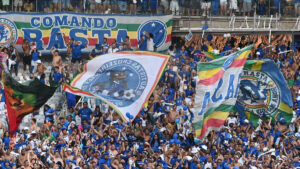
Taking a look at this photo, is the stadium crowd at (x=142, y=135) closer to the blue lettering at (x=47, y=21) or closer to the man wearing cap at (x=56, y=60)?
the man wearing cap at (x=56, y=60)

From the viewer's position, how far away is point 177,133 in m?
28.8

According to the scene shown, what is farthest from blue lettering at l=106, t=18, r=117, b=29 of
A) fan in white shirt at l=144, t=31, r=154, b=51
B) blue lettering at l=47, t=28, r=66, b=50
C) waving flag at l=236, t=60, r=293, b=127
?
waving flag at l=236, t=60, r=293, b=127

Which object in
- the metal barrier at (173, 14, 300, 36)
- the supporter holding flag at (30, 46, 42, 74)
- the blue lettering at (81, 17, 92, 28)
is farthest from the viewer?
the metal barrier at (173, 14, 300, 36)

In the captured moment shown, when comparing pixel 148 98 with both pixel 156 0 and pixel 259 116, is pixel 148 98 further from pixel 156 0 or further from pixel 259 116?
pixel 156 0

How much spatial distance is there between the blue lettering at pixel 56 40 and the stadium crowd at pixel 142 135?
48 cm

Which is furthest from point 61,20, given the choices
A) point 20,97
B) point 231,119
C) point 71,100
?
point 20,97

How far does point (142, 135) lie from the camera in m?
28.5

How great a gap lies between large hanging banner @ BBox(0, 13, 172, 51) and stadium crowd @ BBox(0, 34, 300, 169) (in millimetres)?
553

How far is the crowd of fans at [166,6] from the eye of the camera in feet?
106

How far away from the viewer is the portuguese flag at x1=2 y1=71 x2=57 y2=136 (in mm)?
25750

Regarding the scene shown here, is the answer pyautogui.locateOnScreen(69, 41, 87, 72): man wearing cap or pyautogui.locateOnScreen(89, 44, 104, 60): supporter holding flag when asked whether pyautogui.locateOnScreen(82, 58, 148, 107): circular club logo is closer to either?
pyautogui.locateOnScreen(69, 41, 87, 72): man wearing cap

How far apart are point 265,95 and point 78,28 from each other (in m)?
7.02

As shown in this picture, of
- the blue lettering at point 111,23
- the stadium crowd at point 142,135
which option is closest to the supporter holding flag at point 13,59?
the stadium crowd at point 142,135

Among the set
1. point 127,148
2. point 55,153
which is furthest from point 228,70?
point 55,153
